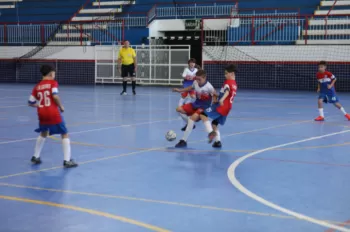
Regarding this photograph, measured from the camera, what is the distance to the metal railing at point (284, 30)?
28125 mm

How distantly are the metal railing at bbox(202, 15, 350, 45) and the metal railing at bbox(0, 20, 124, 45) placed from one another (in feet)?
20.0

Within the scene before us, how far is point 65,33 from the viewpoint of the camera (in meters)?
34.7

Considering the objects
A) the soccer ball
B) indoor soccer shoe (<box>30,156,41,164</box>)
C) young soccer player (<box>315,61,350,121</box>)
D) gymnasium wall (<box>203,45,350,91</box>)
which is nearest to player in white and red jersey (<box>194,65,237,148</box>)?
the soccer ball

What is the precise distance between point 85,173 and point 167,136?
3.04 meters

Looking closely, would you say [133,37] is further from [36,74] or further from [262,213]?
[262,213]

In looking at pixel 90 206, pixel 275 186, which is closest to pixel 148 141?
pixel 275 186

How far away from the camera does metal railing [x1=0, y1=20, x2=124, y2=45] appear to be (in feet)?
108

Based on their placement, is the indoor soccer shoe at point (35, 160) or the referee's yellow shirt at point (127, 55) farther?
the referee's yellow shirt at point (127, 55)

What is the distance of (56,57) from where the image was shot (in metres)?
33.5

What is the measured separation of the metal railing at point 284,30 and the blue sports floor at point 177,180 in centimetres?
1548

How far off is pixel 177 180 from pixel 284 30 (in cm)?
2269

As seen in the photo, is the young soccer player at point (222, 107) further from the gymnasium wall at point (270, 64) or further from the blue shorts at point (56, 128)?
the gymnasium wall at point (270, 64)

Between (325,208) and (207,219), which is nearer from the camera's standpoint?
(207,219)

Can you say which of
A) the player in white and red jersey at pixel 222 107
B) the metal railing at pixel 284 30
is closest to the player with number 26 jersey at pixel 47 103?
the player in white and red jersey at pixel 222 107
